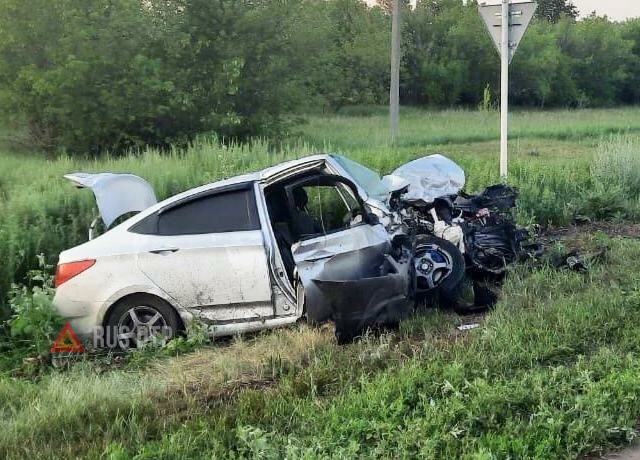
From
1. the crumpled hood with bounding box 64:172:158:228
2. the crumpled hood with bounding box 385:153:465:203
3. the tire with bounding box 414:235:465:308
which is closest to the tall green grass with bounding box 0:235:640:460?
the tire with bounding box 414:235:465:308

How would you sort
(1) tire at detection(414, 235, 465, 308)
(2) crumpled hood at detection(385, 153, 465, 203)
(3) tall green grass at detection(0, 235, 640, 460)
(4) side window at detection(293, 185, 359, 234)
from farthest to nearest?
(2) crumpled hood at detection(385, 153, 465, 203) < (4) side window at detection(293, 185, 359, 234) < (1) tire at detection(414, 235, 465, 308) < (3) tall green grass at detection(0, 235, 640, 460)

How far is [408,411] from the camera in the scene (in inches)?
174

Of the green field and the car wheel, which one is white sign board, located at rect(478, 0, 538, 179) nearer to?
the green field

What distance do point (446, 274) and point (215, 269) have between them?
228 cm

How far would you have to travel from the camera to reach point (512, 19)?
1141cm

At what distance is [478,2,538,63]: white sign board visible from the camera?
443 inches

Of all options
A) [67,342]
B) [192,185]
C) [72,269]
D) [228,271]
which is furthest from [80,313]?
[192,185]

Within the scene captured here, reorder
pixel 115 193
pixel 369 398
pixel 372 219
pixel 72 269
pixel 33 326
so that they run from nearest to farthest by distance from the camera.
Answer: pixel 369 398 → pixel 33 326 → pixel 72 269 → pixel 372 219 → pixel 115 193

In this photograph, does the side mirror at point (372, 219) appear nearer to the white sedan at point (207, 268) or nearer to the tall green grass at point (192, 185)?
the white sedan at point (207, 268)

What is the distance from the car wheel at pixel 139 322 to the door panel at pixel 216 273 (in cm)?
18

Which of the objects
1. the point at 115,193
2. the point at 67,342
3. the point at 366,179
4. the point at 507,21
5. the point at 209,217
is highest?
the point at 507,21

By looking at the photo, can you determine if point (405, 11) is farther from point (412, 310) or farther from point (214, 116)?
point (412, 310)

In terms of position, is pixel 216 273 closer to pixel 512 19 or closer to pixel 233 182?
pixel 233 182

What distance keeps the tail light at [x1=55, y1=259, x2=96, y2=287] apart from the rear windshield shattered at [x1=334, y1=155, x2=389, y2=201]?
8.64 feet
